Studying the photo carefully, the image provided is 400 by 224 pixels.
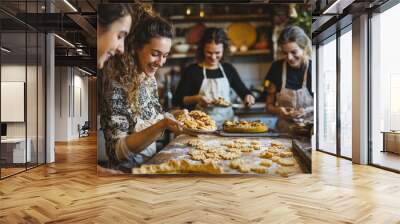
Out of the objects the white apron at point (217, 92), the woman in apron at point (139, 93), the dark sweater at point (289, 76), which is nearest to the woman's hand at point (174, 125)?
the woman in apron at point (139, 93)

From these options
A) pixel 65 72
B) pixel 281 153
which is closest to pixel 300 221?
pixel 281 153

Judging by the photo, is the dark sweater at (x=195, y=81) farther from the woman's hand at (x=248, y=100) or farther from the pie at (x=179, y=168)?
the pie at (x=179, y=168)

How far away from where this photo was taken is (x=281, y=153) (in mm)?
6379

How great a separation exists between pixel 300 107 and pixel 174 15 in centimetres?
261

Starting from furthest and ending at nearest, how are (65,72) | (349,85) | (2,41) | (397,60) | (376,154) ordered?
(65,72) < (349,85) < (376,154) < (397,60) < (2,41)

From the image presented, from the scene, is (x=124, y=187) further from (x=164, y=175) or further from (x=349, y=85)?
(x=349, y=85)

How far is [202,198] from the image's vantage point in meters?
4.88

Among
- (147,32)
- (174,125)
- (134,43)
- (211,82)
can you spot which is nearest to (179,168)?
(174,125)

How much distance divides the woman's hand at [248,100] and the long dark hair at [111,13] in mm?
2394

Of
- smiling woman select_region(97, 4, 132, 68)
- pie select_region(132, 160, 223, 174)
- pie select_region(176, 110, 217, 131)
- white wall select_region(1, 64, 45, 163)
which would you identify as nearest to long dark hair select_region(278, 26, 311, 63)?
pie select_region(176, 110, 217, 131)

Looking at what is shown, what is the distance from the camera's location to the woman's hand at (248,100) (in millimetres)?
6387

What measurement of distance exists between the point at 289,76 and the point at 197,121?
1.71 meters

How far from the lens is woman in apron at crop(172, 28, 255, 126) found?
21.0 ft

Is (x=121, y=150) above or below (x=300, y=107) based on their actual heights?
below
